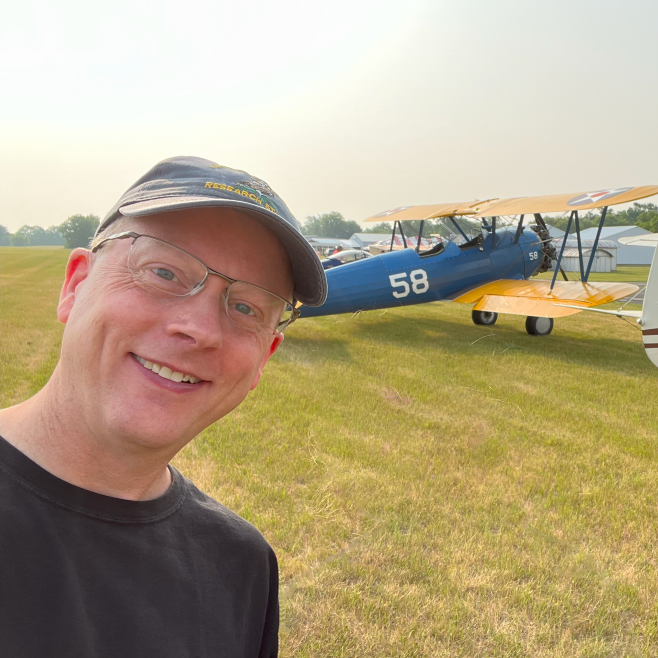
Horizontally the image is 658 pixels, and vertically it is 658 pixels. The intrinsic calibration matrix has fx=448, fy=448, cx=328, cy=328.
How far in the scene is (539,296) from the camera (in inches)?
394

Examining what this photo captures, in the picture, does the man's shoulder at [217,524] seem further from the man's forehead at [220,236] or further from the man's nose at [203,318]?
the man's forehead at [220,236]

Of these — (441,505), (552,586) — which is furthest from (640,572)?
(441,505)

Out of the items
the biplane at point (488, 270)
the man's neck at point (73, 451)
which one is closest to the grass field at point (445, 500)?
the man's neck at point (73, 451)

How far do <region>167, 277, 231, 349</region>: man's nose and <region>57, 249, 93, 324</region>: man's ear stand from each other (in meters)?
0.27

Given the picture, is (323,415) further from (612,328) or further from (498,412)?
(612,328)

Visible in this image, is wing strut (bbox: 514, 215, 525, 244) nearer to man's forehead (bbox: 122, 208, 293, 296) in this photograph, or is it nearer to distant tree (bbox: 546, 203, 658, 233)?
man's forehead (bbox: 122, 208, 293, 296)

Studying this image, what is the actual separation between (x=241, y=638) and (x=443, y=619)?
178cm

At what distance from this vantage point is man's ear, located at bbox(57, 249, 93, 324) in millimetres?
994

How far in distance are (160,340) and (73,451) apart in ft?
0.81

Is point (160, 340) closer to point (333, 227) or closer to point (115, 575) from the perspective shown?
point (115, 575)

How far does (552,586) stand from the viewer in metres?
2.60

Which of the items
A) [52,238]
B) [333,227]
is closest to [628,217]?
[333,227]

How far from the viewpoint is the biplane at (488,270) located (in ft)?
30.6

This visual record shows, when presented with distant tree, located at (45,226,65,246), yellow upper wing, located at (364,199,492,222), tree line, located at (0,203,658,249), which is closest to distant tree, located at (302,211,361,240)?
tree line, located at (0,203,658,249)
